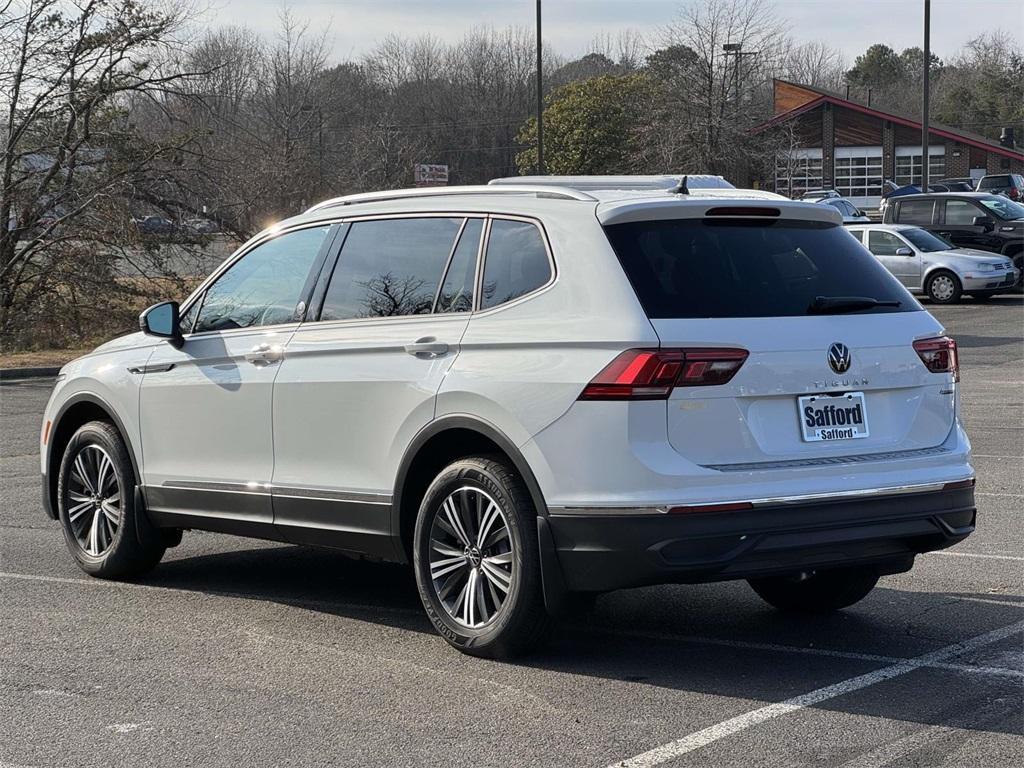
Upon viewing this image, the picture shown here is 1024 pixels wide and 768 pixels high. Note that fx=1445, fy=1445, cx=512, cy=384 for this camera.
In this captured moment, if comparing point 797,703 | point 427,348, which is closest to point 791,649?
point 797,703

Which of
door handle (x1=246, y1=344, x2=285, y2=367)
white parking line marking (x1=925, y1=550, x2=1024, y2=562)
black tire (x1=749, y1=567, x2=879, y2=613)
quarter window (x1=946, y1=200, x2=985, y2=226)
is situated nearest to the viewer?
black tire (x1=749, y1=567, x2=879, y2=613)

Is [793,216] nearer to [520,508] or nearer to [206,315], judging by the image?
[520,508]

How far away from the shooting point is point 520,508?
5.44m

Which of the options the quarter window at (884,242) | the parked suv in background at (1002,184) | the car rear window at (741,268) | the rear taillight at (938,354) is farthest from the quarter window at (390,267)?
the parked suv in background at (1002,184)

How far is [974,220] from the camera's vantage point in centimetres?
3058

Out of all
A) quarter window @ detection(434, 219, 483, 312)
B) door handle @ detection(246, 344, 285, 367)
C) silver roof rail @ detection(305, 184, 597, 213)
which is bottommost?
door handle @ detection(246, 344, 285, 367)

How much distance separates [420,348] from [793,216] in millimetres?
1604

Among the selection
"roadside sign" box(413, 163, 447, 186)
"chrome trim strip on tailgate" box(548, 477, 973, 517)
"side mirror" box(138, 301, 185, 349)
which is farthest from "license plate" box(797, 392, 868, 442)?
"roadside sign" box(413, 163, 447, 186)

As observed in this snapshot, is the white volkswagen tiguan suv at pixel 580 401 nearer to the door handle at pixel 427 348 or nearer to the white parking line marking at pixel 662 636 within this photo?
the door handle at pixel 427 348

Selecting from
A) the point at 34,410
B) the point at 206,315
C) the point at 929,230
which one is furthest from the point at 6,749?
the point at 929,230

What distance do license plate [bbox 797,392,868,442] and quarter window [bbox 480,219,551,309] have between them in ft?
3.67

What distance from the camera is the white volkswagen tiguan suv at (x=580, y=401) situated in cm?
517

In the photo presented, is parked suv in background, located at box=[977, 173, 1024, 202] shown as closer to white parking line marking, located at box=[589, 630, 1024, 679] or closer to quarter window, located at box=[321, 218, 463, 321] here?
quarter window, located at box=[321, 218, 463, 321]

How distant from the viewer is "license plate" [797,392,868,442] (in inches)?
211
